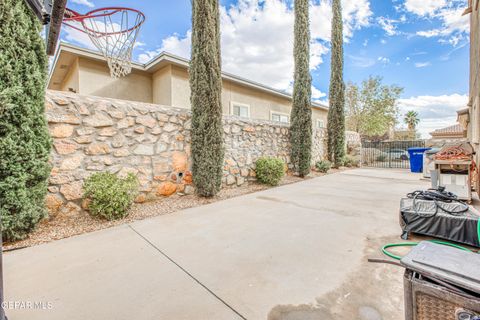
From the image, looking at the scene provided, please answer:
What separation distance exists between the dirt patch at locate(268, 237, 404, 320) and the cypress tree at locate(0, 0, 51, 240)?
3.36 m

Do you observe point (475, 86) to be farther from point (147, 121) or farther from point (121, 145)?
point (121, 145)

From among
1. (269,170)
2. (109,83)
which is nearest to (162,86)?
(109,83)

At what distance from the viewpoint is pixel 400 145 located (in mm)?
12656

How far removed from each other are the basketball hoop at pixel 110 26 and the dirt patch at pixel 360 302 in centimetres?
582

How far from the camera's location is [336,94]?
34.9 feet

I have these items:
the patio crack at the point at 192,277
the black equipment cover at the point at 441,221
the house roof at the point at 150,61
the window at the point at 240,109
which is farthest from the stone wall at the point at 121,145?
the black equipment cover at the point at 441,221

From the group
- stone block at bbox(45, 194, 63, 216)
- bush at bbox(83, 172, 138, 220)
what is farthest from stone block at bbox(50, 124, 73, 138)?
stone block at bbox(45, 194, 63, 216)

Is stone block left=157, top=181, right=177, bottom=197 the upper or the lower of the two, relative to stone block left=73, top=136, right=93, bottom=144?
lower

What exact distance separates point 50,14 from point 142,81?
6.59 meters

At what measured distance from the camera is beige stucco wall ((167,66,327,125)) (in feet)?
26.5

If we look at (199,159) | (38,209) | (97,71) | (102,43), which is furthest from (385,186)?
(97,71)

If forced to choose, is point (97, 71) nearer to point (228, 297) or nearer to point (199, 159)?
point (199, 159)

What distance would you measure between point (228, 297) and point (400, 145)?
14575 millimetres

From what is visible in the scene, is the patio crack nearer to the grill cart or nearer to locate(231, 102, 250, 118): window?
the grill cart
